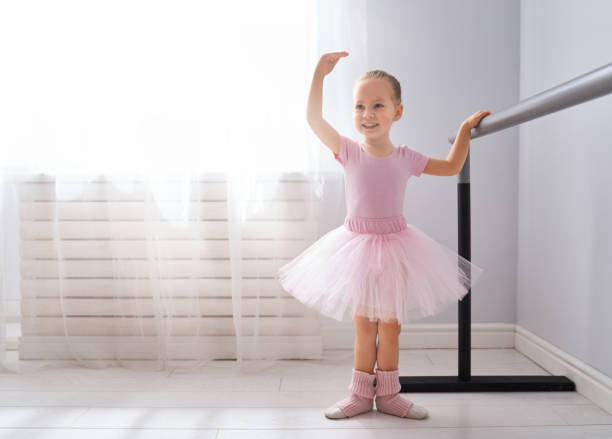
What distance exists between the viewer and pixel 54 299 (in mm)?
1752

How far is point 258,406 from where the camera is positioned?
4.55ft

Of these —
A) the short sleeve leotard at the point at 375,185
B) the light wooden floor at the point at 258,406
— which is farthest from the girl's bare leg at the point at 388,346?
the short sleeve leotard at the point at 375,185

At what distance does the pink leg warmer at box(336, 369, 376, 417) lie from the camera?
1.30 metres

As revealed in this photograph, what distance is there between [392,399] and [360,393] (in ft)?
0.28

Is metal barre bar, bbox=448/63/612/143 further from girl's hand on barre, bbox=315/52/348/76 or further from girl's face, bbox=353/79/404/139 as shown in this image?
girl's hand on barre, bbox=315/52/348/76

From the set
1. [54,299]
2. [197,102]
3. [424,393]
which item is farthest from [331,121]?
[54,299]

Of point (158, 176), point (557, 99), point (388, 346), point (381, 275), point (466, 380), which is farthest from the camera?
point (158, 176)

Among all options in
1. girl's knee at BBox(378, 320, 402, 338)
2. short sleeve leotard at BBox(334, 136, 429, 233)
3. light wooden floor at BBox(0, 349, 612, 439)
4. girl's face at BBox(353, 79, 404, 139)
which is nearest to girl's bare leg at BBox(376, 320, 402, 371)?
girl's knee at BBox(378, 320, 402, 338)

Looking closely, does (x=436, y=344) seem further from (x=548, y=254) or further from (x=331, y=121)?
(x=331, y=121)

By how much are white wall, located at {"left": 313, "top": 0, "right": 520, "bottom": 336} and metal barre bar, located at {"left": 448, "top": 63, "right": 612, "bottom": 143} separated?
0.56 metres

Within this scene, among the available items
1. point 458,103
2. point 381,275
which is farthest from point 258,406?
point 458,103

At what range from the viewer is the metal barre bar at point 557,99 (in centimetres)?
87

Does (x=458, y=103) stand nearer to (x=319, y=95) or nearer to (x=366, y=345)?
(x=319, y=95)

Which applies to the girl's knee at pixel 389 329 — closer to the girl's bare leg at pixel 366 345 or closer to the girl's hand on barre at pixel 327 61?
the girl's bare leg at pixel 366 345
